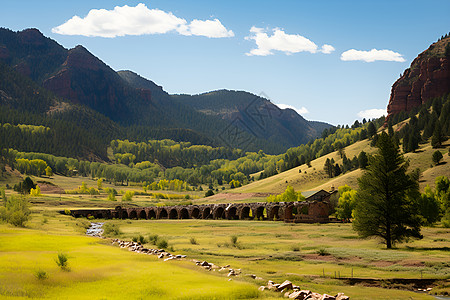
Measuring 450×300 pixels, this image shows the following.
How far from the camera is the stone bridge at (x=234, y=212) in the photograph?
274 ft

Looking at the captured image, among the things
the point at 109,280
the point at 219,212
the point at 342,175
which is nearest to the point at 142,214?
the point at 219,212

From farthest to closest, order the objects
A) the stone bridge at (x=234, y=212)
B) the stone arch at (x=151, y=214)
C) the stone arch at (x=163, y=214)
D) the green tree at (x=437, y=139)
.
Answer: the green tree at (x=437, y=139), the stone arch at (x=151, y=214), the stone arch at (x=163, y=214), the stone bridge at (x=234, y=212)

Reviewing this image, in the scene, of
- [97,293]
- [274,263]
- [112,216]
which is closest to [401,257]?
[274,263]

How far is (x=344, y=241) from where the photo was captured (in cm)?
5109

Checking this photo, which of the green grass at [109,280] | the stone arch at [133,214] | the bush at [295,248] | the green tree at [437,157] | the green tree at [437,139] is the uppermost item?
the green tree at [437,139]

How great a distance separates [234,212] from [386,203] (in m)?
61.5

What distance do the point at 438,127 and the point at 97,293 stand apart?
14569cm

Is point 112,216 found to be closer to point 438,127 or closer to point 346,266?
point 346,266

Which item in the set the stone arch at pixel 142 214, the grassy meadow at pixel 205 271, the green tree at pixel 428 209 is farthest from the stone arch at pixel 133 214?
the green tree at pixel 428 209

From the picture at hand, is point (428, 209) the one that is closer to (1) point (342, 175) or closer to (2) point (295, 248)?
(2) point (295, 248)

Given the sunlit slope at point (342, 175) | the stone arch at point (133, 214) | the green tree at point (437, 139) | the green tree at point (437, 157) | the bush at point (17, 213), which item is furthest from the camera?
the green tree at point (437, 139)

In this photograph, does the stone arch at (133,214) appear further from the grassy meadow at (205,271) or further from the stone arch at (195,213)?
the grassy meadow at (205,271)

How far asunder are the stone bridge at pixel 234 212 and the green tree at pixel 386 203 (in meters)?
34.3

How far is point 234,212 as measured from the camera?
4131 inches
